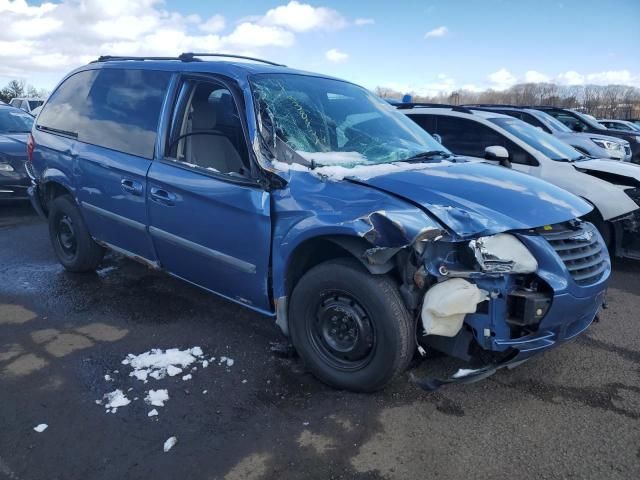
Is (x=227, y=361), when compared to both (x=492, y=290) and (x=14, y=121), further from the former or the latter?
(x=14, y=121)

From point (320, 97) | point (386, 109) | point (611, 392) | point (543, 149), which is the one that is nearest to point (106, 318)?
point (320, 97)

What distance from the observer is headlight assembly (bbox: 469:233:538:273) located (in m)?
2.59

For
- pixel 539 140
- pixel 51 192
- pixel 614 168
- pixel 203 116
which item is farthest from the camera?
pixel 539 140

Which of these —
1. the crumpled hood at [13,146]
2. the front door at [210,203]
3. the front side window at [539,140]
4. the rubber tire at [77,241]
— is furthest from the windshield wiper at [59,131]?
the front side window at [539,140]

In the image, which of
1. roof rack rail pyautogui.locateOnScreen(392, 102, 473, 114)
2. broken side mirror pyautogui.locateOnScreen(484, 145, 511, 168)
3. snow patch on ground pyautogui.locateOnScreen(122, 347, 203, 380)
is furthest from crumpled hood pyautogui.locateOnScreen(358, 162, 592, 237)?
roof rack rail pyautogui.locateOnScreen(392, 102, 473, 114)

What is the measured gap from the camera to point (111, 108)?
424cm

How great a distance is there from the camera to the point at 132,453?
2523 mm

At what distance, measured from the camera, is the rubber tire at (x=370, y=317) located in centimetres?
271

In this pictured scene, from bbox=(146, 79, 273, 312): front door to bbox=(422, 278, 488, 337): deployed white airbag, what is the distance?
105 cm

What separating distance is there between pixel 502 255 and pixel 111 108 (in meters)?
3.29

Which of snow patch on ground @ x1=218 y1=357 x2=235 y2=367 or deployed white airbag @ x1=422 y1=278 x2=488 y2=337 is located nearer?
deployed white airbag @ x1=422 y1=278 x2=488 y2=337

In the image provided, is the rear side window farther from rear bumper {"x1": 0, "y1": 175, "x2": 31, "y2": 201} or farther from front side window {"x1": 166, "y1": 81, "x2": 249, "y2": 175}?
rear bumper {"x1": 0, "y1": 175, "x2": 31, "y2": 201}

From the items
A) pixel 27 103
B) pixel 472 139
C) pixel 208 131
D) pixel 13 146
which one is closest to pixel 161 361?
pixel 208 131

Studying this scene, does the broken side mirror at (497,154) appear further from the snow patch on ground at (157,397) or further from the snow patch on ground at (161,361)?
the snow patch on ground at (157,397)
